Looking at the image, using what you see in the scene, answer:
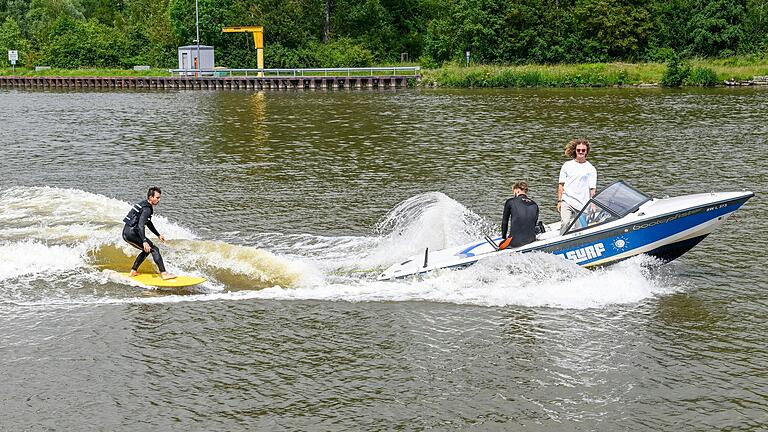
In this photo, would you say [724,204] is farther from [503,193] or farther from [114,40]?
[114,40]

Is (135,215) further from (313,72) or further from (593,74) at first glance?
(313,72)

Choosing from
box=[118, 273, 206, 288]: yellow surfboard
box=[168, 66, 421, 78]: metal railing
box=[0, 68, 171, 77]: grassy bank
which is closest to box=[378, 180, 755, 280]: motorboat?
box=[118, 273, 206, 288]: yellow surfboard

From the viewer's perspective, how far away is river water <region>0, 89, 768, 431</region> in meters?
11.9

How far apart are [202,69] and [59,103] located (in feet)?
65.4

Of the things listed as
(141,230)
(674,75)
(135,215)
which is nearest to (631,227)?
(141,230)

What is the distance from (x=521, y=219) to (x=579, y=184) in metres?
1.22

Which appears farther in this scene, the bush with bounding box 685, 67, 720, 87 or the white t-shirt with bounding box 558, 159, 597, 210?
the bush with bounding box 685, 67, 720, 87

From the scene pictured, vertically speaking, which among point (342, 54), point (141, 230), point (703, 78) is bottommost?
point (141, 230)

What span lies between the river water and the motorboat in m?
0.31

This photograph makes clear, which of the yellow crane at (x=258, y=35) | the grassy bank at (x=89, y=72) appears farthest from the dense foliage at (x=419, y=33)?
the yellow crane at (x=258, y=35)

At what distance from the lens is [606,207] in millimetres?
15789

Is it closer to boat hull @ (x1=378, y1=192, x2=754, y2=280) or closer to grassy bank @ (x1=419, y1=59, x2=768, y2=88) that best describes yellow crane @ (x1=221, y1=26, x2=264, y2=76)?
grassy bank @ (x1=419, y1=59, x2=768, y2=88)

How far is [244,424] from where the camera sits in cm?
1140

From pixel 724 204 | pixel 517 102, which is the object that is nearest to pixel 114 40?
pixel 517 102
